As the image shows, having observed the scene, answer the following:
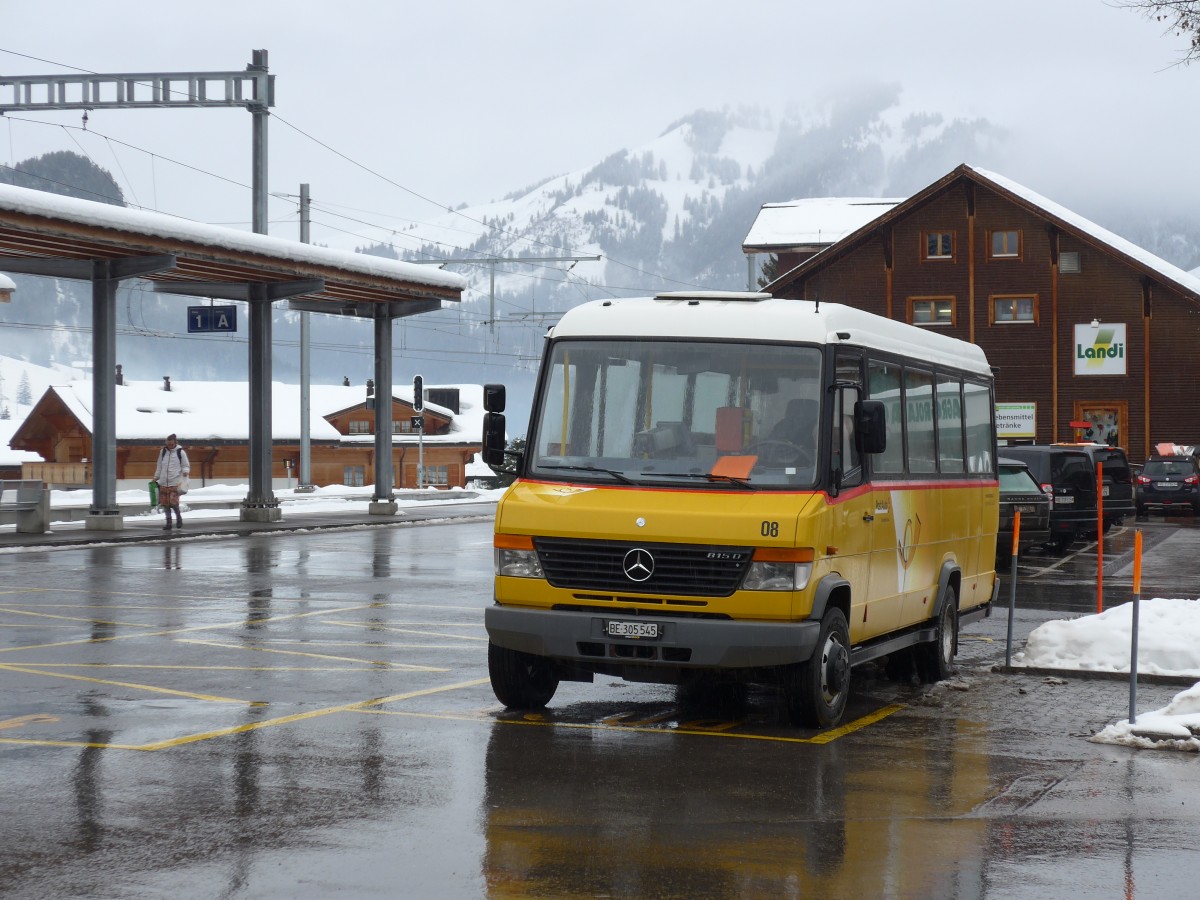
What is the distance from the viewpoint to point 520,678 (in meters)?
10.4

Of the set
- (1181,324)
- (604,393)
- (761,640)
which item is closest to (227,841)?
(761,640)

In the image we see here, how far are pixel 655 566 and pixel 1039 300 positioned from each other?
51160 mm

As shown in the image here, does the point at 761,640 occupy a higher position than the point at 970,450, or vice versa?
the point at 970,450

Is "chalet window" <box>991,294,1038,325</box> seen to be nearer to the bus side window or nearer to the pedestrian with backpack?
the pedestrian with backpack

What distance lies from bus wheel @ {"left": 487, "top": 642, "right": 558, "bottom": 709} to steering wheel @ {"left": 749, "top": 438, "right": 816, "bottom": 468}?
189 centimetres

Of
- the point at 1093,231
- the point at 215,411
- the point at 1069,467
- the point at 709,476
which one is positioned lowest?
the point at 1069,467

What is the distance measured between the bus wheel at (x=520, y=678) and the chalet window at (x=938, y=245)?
50.6 meters

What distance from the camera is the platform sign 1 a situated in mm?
38312

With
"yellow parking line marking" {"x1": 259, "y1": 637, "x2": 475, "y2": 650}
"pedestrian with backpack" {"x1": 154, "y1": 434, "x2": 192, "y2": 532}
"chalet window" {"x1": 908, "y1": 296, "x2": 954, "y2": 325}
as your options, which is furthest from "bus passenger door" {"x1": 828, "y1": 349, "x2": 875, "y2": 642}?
"chalet window" {"x1": 908, "y1": 296, "x2": 954, "y2": 325}

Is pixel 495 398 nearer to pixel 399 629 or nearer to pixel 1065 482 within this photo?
pixel 399 629

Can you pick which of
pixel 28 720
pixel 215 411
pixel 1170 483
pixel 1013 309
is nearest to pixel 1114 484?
pixel 1170 483

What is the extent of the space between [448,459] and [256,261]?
257ft

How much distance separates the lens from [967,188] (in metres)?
58.6

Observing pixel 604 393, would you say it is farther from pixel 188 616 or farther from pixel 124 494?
pixel 124 494
